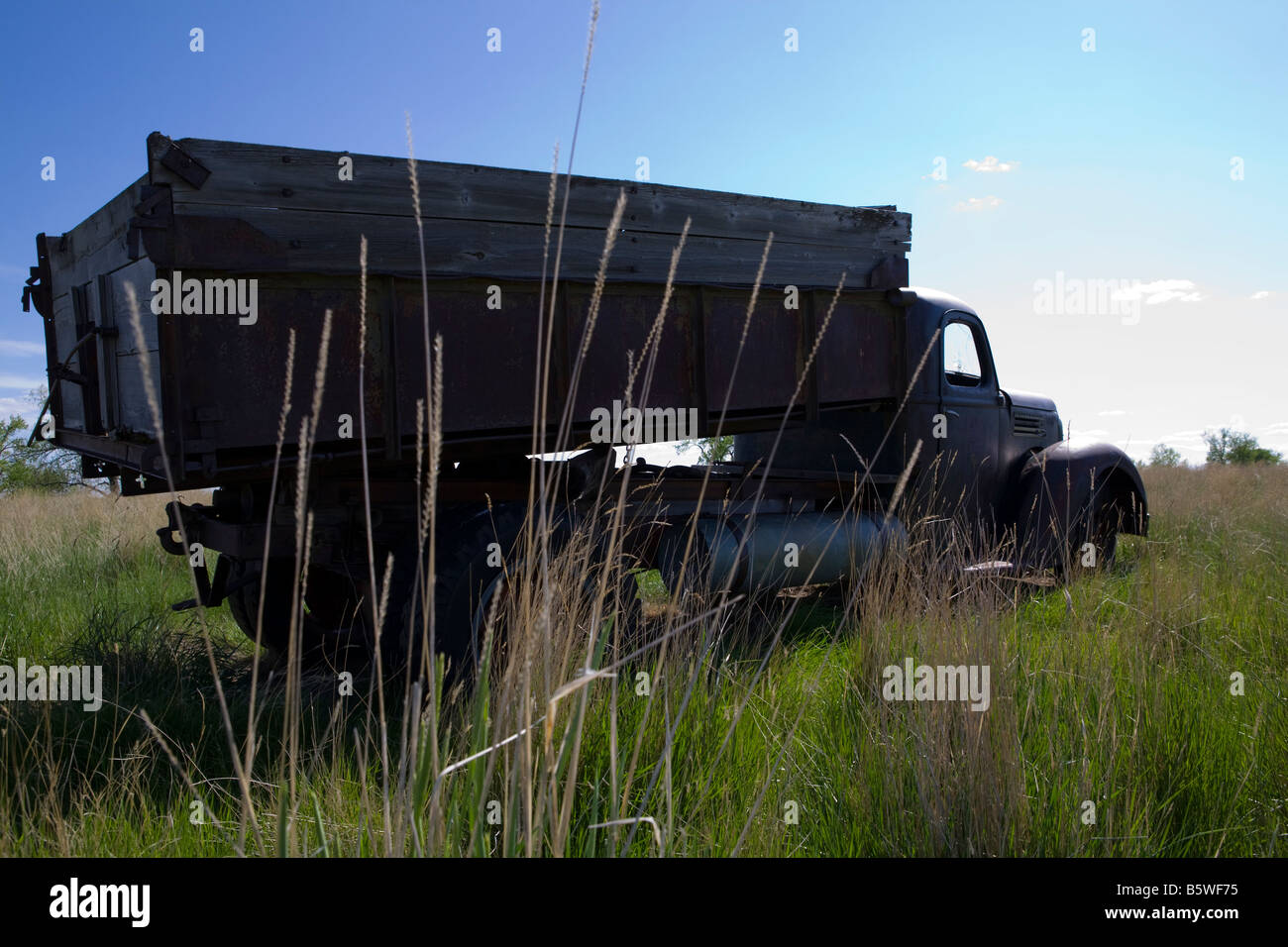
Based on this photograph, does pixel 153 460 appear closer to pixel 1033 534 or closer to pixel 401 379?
pixel 401 379

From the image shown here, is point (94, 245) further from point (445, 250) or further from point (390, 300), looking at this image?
point (445, 250)

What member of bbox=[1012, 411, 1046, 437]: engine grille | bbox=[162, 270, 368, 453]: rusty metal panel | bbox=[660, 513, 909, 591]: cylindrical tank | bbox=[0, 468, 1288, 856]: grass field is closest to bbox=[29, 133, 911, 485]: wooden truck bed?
bbox=[162, 270, 368, 453]: rusty metal panel

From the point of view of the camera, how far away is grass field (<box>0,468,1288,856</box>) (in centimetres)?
186

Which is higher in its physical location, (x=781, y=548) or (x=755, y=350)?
(x=755, y=350)

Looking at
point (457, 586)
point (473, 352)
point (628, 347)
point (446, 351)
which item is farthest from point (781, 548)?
point (446, 351)

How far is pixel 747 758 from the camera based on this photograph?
2838 mm

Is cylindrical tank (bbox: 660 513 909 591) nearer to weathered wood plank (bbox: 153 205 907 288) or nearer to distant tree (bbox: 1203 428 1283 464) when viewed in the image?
weathered wood plank (bbox: 153 205 907 288)

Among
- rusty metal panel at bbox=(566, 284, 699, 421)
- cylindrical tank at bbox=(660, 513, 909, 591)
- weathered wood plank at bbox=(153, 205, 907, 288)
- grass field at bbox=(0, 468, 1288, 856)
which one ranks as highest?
weathered wood plank at bbox=(153, 205, 907, 288)

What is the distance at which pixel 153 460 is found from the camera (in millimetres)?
3490

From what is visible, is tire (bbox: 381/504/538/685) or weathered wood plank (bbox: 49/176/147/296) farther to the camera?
tire (bbox: 381/504/538/685)

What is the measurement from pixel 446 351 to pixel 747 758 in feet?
7.58

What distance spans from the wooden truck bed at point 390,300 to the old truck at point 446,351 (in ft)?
0.04

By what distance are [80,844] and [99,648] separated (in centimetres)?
280

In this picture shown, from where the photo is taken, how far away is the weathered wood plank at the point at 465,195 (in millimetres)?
3479
